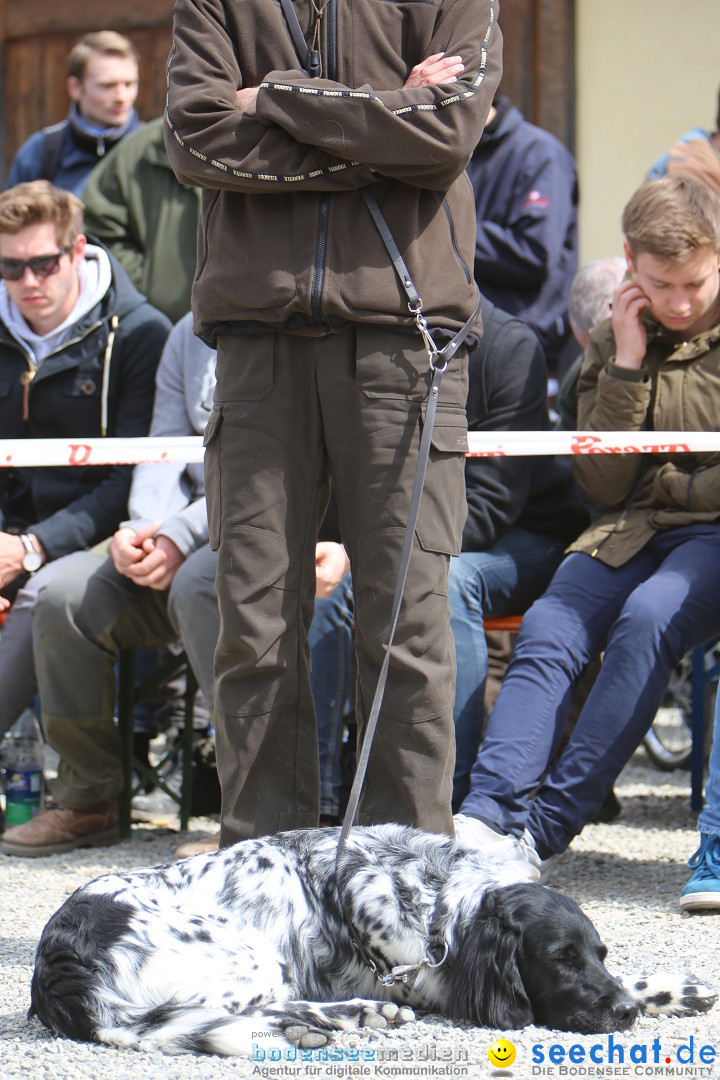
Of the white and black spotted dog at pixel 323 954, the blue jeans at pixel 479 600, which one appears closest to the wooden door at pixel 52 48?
the blue jeans at pixel 479 600

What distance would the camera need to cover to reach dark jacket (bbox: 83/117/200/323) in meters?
5.89

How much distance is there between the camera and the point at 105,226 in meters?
6.02

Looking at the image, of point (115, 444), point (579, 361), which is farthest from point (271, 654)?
point (579, 361)

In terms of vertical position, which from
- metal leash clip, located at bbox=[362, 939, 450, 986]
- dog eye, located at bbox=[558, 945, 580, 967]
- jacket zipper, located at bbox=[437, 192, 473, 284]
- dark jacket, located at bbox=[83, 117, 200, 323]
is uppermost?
dark jacket, located at bbox=[83, 117, 200, 323]

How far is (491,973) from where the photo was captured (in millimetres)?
2473

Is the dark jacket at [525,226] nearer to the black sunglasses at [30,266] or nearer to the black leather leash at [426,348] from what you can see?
the black sunglasses at [30,266]

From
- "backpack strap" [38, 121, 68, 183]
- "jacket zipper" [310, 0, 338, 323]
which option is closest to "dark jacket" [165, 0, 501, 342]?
"jacket zipper" [310, 0, 338, 323]

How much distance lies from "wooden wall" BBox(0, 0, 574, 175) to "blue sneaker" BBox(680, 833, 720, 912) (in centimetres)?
524

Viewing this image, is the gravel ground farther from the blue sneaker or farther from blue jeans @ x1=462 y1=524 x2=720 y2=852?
blue jeans @ x1=462 y1=524 x2=720 y2=852

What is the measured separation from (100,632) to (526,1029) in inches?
98.9

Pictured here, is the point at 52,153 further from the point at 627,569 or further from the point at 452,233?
the point at 452,233

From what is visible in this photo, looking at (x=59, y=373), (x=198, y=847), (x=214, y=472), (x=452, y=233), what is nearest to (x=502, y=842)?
(x=198, y=847)

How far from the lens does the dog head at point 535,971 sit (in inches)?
96.2

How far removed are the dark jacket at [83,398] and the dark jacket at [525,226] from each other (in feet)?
4.71
